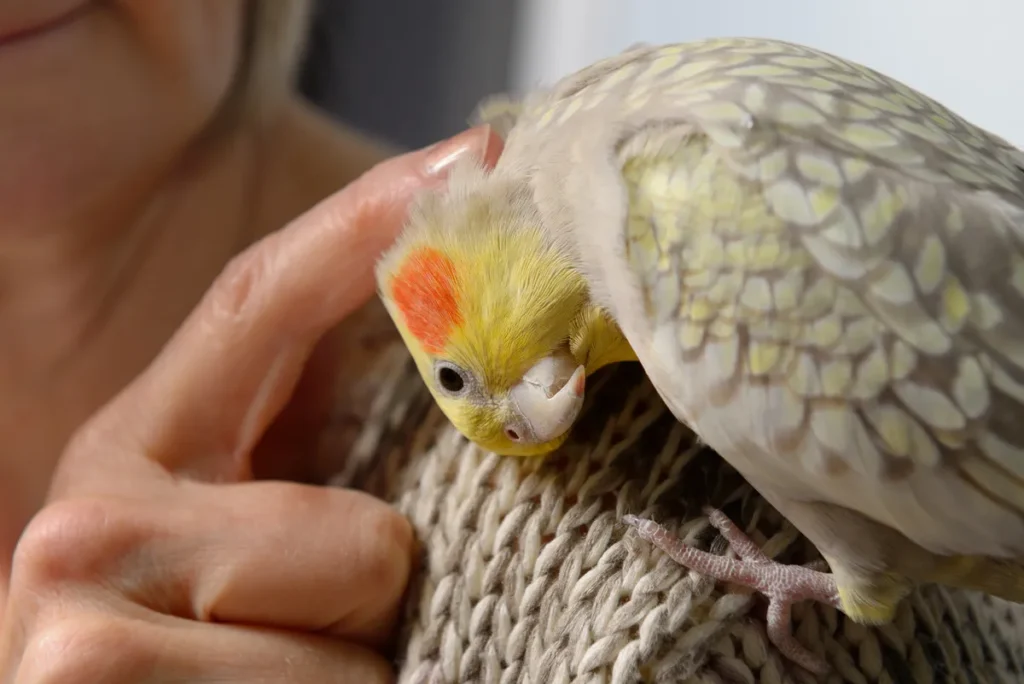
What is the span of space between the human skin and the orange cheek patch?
0.20 feet

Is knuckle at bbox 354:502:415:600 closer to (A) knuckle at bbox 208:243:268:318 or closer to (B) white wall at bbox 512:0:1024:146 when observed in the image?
(A) knuckle at bbox 208:243:268:318

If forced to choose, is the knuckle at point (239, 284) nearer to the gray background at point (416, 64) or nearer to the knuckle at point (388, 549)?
Answer: the knuckle at point (388, 549)

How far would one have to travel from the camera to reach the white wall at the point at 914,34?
719 mm

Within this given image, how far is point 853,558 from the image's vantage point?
410 millimetres

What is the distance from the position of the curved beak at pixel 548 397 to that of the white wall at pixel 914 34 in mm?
277

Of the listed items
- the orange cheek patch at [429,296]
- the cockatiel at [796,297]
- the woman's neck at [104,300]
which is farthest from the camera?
the woman's neck at [104,300]

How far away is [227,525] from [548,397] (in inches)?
8.6

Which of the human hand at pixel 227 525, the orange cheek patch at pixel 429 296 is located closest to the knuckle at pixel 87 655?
the human hand at pixel 227 525

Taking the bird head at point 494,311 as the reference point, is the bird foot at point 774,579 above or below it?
below

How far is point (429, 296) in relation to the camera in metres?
0.48

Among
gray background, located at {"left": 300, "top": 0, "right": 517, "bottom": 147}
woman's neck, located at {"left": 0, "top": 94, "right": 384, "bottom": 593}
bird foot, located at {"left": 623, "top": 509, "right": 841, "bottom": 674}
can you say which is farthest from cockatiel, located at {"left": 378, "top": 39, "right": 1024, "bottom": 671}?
gray background, located at {"left": 300, "top": 0, "right": 517, "bottom": 147}

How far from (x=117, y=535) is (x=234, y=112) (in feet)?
1.36

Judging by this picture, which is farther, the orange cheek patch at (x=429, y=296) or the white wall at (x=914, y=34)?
the white wall at (x=914, y=34)

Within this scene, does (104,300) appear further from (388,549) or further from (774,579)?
(774,579)
